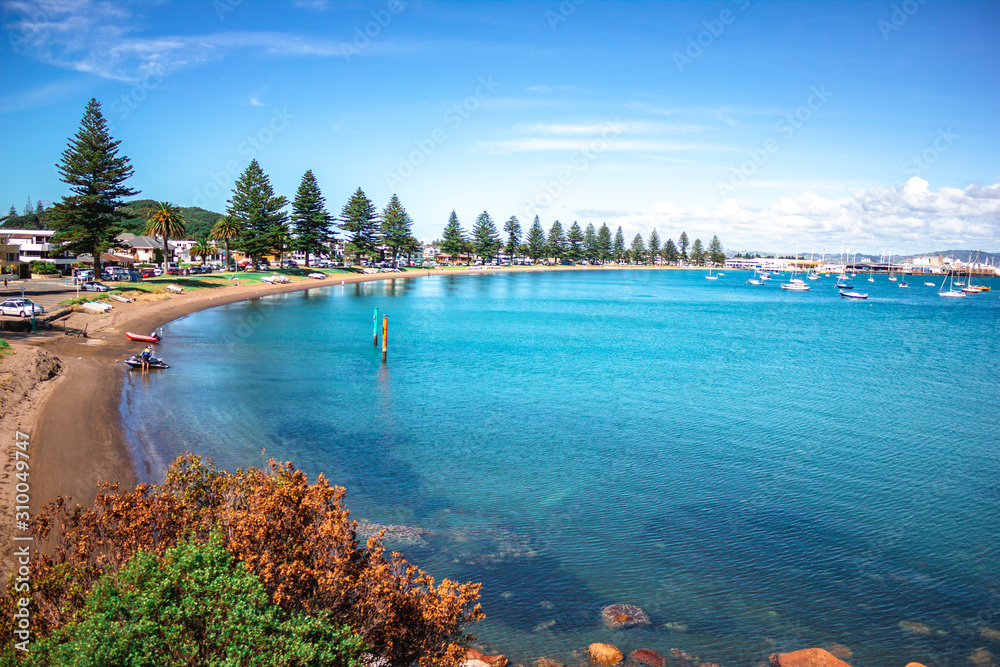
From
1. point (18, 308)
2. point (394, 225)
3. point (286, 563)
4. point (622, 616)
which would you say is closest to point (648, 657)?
point (622, 616)

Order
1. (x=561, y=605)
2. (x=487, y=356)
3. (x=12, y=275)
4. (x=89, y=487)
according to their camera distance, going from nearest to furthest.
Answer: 1. (x=561, y=605)
2. (x=89, y=487)
3. (x=487, y=356)
4. (x=12, y=275)

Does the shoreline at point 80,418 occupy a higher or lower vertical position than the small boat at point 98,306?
lower

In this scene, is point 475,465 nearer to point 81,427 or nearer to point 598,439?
point 598,439

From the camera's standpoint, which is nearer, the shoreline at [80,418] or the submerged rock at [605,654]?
the submerged rock at [605,654]

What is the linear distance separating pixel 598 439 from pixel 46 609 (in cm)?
2064

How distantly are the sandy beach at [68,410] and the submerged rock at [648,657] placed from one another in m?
12.3

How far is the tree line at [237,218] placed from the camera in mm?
66062

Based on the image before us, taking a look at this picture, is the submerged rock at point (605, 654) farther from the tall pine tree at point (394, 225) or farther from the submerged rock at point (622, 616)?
the tall pine tree at point (394, 225)

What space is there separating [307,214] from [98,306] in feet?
249

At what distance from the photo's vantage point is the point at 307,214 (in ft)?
406

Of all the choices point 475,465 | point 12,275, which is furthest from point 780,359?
point 12,275

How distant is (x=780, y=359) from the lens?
164 feet

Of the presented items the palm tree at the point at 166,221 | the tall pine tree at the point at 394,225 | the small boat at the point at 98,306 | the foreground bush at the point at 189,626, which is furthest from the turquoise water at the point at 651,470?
the tall pine tree at the point at 394,225

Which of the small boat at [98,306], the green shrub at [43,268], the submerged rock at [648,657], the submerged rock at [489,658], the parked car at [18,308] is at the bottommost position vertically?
the submerged rock at [648,657]
